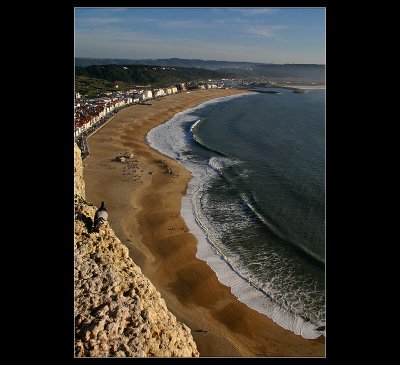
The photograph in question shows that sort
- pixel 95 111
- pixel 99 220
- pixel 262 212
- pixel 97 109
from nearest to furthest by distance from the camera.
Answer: pixel 99 220, pixel 262 212, pixel 95 111, pixel 97 109

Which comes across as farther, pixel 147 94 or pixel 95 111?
pixel 147 94

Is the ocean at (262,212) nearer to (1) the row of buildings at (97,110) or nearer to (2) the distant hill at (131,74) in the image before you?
(1) the row of buildings at (97,110)

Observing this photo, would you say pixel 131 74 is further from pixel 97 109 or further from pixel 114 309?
pixel 114 309

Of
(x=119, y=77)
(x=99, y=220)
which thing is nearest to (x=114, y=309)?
(x=99, y=220)

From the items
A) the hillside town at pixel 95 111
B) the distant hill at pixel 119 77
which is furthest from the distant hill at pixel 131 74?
the hillside town at pixel 95 111

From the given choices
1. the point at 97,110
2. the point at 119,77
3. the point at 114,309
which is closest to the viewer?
the point at 114,309
